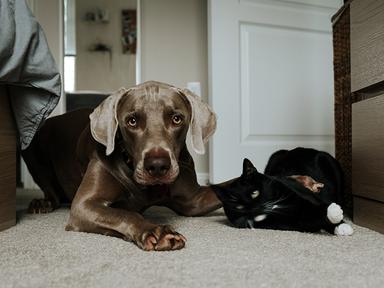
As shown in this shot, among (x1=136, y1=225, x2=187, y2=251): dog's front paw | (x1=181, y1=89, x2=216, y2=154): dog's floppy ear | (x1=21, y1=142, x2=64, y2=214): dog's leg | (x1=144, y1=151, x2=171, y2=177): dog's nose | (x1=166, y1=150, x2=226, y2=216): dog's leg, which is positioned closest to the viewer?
(x1=136, y1=225, x2=187, y2=251): dog's front paw

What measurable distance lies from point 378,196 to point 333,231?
0.55 ft

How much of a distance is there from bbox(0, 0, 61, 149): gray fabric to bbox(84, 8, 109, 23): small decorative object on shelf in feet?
5.65

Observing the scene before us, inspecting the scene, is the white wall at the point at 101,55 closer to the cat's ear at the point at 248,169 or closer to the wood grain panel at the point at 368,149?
the cat's ear at the point at 248,169

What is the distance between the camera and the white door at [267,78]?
2244mm

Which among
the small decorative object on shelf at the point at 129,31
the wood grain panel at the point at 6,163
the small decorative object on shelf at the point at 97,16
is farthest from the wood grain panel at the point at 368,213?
the small decorative object on shelf at the point at 97,16

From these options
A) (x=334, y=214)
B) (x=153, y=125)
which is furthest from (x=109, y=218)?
(x=334, y=214)

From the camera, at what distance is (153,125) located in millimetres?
1188

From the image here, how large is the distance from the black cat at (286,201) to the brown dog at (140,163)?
0.52ft

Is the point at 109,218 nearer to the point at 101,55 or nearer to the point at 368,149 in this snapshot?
the point at 368,149

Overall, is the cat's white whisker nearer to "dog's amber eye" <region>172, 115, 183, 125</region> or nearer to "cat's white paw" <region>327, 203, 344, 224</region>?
"cat's white paw" <region>327, 203, 344, 224</region>

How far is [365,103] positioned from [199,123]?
1.55 feet

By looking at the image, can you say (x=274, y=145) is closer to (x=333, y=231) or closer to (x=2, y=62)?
(x=333, y=231)

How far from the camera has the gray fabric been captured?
3.92ft

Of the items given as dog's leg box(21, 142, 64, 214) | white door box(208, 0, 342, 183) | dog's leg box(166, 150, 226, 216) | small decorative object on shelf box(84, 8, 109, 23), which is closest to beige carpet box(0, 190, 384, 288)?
dog's leg box(166, 150, 226, 216)
